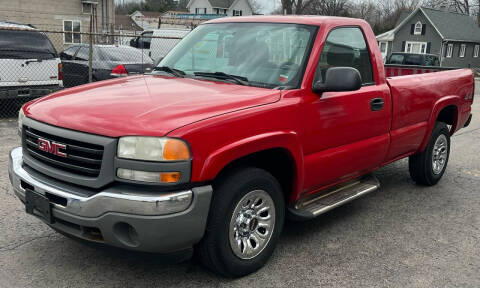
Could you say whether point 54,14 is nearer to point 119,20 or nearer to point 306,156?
point 306,156

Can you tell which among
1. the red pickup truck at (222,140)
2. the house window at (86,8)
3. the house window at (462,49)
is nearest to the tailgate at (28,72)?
the red pickup truck at (222,140)

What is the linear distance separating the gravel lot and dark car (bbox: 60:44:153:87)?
7014 mm

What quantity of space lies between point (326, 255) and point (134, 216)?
185cm

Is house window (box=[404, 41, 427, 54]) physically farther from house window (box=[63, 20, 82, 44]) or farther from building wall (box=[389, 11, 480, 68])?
house window (box=[63, 20, 82, 44])

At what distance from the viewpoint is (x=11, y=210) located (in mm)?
4727

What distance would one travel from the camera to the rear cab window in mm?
9500

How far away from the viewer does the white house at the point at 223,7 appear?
221 ft

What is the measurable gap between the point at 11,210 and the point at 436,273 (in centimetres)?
395

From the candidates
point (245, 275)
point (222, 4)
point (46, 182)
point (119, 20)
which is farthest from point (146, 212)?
point (222, 4)

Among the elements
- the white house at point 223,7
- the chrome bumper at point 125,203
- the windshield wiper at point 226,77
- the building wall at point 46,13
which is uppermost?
the white house at point 223,7

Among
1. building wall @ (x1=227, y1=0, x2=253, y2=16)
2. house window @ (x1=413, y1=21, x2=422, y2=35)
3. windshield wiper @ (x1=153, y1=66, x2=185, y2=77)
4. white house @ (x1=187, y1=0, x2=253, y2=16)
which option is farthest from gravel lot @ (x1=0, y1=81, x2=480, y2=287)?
building wall @ (x1=227, y1=0, x2=253, y2=16)

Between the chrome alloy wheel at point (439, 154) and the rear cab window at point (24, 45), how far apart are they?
7966 mm

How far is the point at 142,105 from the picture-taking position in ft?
10.7

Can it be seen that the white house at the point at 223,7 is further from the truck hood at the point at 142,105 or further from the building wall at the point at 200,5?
the truck hood at the point at 142,105
